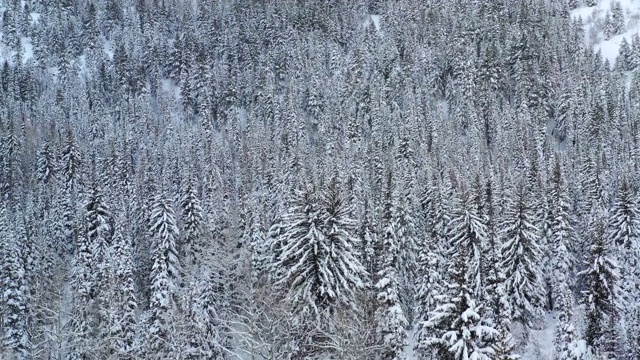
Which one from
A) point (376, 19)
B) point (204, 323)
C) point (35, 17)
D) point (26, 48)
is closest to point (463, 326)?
point (204, 323)

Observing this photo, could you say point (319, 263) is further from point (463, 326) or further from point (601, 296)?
point (601, 296)

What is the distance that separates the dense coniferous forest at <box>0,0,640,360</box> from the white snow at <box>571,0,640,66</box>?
3273 mm

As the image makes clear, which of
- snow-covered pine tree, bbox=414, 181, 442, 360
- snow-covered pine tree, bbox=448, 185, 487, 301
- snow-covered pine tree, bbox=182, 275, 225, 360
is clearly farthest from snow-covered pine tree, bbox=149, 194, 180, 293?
snow-covered pine tree, bbox=448, 185, 487, 301

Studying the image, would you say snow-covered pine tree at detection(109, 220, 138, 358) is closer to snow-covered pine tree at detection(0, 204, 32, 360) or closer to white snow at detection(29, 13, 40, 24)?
snow-covered pine tree at detection(0, 204, 32, 360)

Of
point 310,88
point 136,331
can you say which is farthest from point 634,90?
point 136,331

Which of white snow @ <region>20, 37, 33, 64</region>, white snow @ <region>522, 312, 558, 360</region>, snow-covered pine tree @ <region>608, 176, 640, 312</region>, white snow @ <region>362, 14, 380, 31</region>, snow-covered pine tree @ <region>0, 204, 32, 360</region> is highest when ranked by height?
white snow @ <region>362, 14, 380, 31</region>

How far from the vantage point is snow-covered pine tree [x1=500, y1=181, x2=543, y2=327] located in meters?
46.8

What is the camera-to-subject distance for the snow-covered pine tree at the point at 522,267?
46844 mm

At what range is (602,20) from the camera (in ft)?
534

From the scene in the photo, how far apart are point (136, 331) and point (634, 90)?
116652mm

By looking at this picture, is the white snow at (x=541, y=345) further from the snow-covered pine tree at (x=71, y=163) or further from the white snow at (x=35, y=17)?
the white snow at (x=35, y=17)

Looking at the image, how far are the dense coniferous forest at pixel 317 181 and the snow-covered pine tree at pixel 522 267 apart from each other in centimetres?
19

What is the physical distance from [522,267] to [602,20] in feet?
472

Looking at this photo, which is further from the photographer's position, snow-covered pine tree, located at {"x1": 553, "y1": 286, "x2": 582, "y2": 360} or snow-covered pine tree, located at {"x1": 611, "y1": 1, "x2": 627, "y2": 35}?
snow-covered pine tree, located at {"x1": 611, "y1": 1, "x2": 627, "y2": 35}
